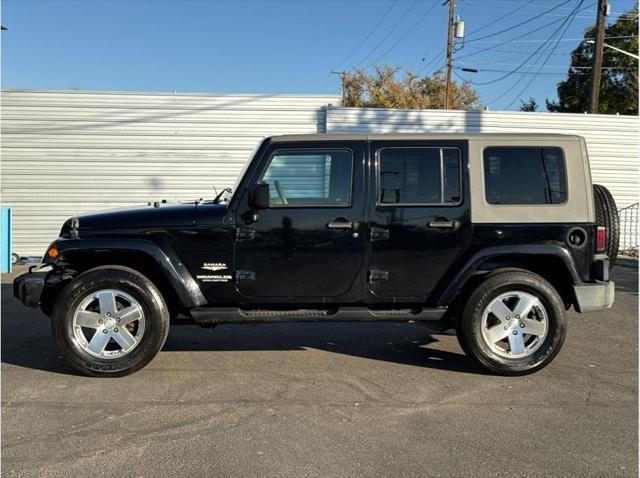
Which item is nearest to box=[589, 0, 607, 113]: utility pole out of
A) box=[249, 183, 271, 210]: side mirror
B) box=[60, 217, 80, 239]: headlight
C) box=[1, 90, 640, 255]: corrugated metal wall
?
box=[1, 90, 640, 255]: corrugated metal wall

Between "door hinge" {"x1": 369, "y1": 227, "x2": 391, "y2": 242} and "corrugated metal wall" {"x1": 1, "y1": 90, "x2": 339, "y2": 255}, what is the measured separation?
9.03m

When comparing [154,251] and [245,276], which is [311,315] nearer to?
[245,276]

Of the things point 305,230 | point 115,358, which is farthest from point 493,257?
point 115,358

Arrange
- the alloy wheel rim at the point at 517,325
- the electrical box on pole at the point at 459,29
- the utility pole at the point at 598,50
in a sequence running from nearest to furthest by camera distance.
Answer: the alloy wheel rim at the point at 517,325
the utility pole at the point at 598,50
the electrical box on pole at the point at 459,29

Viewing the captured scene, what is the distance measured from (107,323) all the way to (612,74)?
Answer: 3645cm

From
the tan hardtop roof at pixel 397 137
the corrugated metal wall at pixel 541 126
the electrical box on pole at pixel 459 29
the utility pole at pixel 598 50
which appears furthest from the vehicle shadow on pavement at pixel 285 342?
the electrical box on pole at pixel 459 29

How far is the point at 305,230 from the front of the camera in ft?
15.8

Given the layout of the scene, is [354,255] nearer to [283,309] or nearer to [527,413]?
[283,309]

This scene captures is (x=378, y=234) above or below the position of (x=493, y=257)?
above

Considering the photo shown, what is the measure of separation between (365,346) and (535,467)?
2.71m

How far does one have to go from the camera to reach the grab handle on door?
482cm

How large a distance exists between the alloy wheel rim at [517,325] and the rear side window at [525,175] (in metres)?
0.87

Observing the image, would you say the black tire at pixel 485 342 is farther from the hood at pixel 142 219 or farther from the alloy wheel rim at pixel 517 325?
the hood at pixel 142 219

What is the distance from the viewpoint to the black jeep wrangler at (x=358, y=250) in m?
4.74
